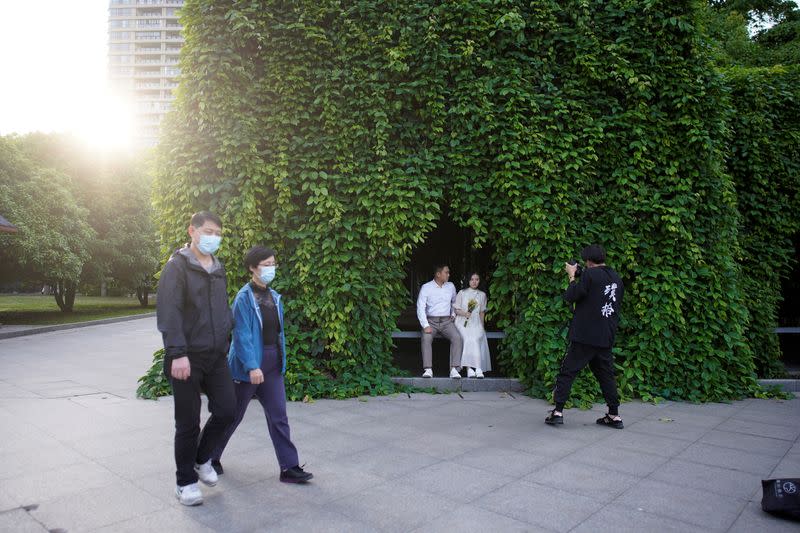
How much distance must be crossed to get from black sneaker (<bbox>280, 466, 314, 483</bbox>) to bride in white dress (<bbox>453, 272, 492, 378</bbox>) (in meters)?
4.47

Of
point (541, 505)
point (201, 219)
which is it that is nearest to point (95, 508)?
point (201, 219)

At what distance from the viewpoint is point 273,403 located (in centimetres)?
440

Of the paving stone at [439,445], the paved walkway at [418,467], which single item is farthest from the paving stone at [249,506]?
the paving stone at [439,445]

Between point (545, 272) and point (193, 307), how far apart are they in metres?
5.21

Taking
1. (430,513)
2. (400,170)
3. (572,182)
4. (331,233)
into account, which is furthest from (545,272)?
(430,513)

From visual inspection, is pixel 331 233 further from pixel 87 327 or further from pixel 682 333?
pixel 87 327

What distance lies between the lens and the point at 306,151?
7785 mm

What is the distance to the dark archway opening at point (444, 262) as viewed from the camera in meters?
10.5

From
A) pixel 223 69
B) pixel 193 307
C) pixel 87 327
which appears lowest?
pixel 87 327

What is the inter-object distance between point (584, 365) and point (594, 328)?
1.45 ft

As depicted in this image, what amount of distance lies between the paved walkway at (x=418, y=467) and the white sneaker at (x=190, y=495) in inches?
2.4

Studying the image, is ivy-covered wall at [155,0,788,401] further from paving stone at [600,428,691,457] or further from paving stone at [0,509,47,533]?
paving stone at [0,509,47,533]

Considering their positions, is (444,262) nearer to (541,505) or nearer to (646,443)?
(646,443)

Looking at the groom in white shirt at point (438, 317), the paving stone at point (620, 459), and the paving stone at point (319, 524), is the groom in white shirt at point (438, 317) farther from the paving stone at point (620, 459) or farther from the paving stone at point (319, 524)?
the paving stone at point (319, 524)
